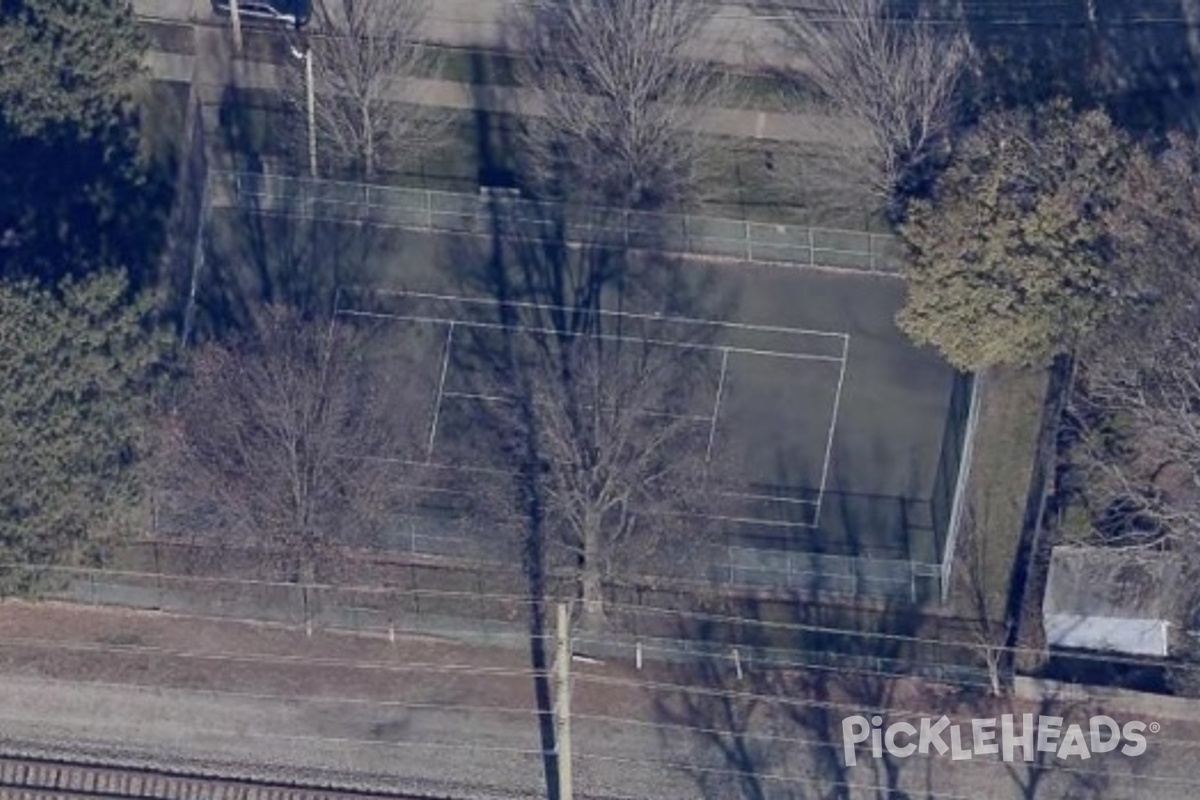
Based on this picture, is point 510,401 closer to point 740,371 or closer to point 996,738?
point 740,371

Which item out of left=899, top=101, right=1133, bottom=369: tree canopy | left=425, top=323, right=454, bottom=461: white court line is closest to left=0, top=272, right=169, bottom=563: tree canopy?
left=425, top=323, right=454, bottom=461: white court line

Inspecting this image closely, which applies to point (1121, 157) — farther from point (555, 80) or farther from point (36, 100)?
point (36, 100)

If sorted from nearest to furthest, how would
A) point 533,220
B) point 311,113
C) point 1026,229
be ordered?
point 1026,229 → point 311,113 → point 533,220

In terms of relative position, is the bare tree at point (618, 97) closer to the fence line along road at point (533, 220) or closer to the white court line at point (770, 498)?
the fence line along road at point (533, 220)

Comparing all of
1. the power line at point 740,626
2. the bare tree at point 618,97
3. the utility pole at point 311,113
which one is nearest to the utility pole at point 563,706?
the power line at point 740,626

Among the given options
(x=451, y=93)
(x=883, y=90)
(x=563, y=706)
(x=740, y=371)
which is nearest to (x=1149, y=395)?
(x=883, y=90)

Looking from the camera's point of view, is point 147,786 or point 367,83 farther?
point 367,83

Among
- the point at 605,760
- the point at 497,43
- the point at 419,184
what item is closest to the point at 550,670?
the point at 605,760
